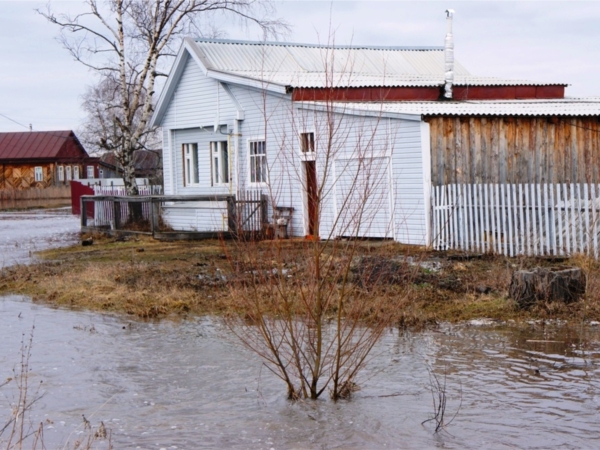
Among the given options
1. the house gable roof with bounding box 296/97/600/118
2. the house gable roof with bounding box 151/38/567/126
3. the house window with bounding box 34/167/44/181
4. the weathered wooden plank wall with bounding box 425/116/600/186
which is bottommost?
the weathered wooden plank wall with bounding box 425/116/600/186

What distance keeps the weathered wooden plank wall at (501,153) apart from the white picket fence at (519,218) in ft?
3.10

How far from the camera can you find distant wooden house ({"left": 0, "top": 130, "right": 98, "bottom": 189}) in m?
73.3

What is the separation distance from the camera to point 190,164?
1089 inches

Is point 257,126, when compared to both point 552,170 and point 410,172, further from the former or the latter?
point 552,170

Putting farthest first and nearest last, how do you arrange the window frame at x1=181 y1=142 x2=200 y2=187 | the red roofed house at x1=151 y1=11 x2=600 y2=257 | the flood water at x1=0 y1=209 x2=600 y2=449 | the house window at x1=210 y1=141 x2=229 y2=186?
the window frame at x1=181 y1=142 x2=200 y2=187
the house window at x1=210 y1=141 x2=229 y2=186
the red roofed house at x1=151 y1=11 x2=600 y2=257
the flood water at x1=0 y1=209 x2=600 y2=449

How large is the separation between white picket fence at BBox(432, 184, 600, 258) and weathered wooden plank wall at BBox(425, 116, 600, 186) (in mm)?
946

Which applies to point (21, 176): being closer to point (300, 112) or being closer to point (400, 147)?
point (300, 112)

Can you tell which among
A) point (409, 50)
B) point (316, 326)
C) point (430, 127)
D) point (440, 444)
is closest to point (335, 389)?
point (316, 326)

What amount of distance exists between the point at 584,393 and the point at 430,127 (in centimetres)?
1133

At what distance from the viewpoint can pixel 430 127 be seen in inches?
752

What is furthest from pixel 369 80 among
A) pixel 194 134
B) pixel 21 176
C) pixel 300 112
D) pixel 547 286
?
pixel 21 176

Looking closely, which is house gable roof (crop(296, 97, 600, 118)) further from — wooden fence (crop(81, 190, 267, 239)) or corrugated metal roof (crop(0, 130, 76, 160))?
corrugated metal roof (crop(0, 130, 76, 160))

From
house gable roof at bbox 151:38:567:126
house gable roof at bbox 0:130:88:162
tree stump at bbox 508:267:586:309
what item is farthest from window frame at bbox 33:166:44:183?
tree stump at bbox 508:267:586:309

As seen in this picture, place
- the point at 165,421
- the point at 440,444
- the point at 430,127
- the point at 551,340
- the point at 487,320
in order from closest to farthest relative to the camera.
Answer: the point at 440,444, the point at 165,421, the point at 551,340, the point at 487,320, the point at 430,127
